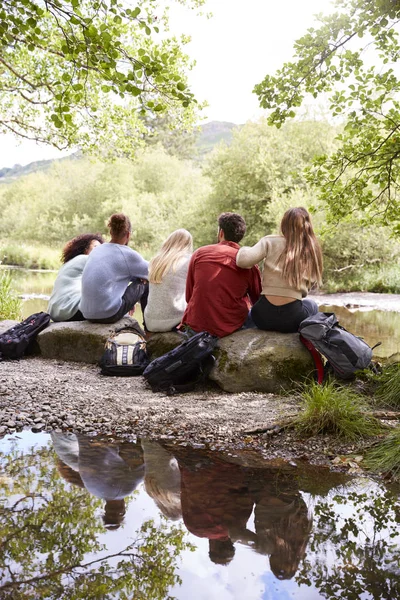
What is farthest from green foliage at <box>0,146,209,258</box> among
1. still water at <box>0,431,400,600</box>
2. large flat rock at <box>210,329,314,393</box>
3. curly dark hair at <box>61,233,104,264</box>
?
still water at <box>0,431,400,600</box>

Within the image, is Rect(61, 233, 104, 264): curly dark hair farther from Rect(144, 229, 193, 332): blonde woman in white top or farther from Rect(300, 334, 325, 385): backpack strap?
Rect(300, 334, 325, 385): backpack strap

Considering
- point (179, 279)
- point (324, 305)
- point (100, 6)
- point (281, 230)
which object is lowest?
point (324, 305)

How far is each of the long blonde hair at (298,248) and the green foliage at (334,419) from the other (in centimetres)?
144

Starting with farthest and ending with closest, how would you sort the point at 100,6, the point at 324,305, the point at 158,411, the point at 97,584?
1. the point at 324,305
2. the point at 158,411
3. the point at 100,6
4. the point at 97,584

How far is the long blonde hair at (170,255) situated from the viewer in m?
6.23

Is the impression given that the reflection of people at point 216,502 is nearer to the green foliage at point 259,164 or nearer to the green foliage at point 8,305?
the green foliage at point 8,305

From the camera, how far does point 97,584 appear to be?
2307 millimetres

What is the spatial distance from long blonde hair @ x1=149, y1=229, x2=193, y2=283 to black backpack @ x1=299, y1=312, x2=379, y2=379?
1742 mm

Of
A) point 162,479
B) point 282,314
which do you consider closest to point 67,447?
point 162,479

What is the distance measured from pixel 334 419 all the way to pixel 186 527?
5.59 feet

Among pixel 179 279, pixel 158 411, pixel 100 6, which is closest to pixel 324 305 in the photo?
pixel 179 279

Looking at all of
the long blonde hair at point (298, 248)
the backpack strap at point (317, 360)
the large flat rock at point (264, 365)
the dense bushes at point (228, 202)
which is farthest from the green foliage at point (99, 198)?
the backpack strap at point (317, 360)

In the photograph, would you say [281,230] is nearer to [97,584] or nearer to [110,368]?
[110,368]

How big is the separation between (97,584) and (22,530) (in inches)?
22.9
